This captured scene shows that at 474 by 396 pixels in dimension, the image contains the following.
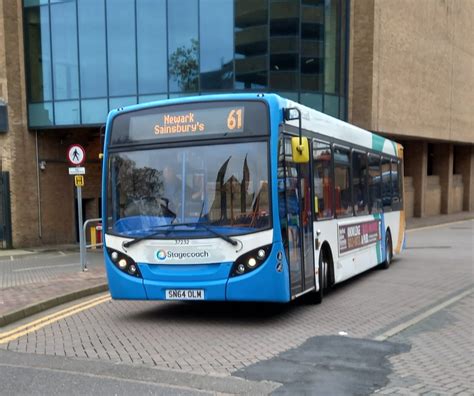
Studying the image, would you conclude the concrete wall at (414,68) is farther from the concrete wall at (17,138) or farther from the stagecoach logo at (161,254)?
the stagecoach logo at (161,254)

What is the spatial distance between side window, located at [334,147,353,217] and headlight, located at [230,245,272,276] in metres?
2.90

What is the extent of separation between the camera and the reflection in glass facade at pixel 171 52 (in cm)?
1991

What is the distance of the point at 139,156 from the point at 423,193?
28.9 meters

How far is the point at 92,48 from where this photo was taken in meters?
21.0

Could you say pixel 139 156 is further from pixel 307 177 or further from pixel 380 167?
pixel 380 167

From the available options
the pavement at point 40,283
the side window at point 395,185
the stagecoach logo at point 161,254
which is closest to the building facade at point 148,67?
the pavement at point 40,283

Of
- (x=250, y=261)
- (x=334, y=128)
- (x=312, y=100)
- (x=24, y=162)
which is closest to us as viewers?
(x=250, y=261)

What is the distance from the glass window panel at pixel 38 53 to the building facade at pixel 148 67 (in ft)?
0.14

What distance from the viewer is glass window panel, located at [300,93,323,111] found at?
2077 cm

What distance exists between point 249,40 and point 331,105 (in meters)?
4.59

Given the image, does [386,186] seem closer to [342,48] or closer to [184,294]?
[184,294]

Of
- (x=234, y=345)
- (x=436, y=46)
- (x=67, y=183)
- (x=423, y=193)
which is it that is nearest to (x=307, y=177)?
(x=234, y=345)

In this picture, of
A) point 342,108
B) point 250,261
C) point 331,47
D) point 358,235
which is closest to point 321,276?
point 250,261

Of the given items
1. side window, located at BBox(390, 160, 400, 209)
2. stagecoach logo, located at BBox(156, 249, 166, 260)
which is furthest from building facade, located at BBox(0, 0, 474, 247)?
stagecoach logo, located at BBox(156, 249, 166, 260)
